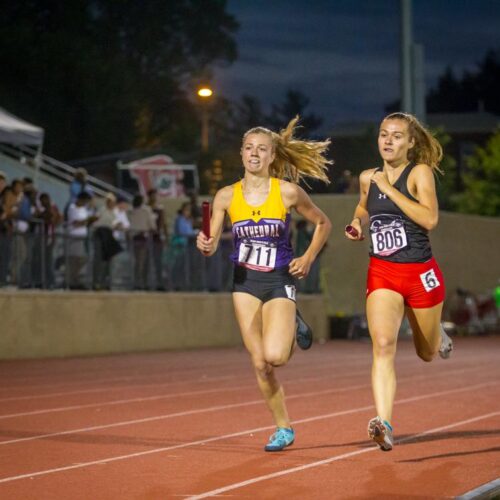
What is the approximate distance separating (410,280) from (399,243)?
261mm

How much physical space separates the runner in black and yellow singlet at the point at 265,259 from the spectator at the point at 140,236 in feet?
51.3

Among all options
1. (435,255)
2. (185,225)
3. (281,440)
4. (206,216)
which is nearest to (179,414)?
(281,440)

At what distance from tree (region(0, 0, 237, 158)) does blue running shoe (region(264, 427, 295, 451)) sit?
49.6 m

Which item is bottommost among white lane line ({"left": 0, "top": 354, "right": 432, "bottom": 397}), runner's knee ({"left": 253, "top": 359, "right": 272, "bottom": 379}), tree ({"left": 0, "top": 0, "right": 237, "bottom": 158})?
white lane line ({"left": 0, "top": 354, "right": 432, "bottom": 397})

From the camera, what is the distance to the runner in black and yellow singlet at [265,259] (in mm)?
10016

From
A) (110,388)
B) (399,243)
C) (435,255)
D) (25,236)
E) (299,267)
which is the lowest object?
(110,388)

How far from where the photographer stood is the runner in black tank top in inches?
373

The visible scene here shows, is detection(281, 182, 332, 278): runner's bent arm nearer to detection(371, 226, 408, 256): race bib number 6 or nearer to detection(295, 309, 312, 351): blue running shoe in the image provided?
detection(295, 309, 312, 351): blue running shoe

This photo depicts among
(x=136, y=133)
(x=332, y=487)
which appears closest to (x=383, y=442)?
(x=332, y=487)

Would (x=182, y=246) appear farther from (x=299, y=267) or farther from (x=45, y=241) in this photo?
(x=299, y=267)

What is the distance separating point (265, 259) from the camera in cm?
1011

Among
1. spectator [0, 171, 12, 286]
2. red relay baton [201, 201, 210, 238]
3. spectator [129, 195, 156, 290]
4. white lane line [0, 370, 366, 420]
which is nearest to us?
red relay baton [201, 201, 210, 238]

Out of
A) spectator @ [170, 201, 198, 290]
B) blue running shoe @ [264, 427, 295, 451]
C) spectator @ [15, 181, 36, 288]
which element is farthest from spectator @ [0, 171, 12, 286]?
blue running shoe @ [264, 427, 295, 451]

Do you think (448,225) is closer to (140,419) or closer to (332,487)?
(140,419)
